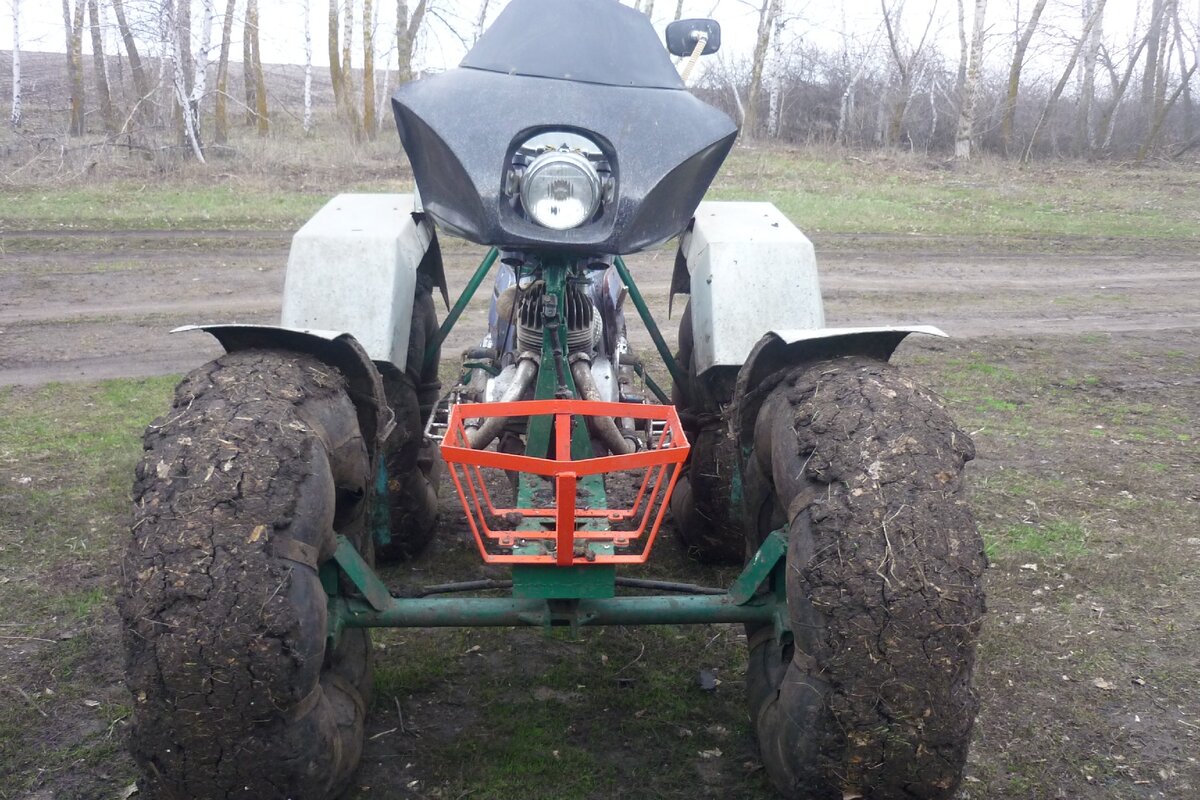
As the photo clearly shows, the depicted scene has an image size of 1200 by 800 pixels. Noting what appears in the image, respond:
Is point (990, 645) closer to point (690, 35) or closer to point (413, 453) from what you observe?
point (413, 453)

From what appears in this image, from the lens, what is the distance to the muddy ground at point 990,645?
11.1 ft

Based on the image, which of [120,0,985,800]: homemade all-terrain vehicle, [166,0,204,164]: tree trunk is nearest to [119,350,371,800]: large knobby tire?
[120,0,985,800]: homemade all-terrain vehicle

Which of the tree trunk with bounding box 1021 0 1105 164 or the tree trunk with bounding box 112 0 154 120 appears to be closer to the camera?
the tree trunk with bounding box 112 0 154 120

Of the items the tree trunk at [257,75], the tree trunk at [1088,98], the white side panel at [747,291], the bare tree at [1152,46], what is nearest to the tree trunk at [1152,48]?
the bare tree at [1152,46]

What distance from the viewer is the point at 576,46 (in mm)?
3605

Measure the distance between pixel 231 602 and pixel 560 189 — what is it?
1378 millimetres

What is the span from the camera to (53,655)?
391cm

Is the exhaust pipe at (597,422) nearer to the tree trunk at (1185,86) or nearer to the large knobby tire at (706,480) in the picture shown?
the large knobby tire at (706,480)

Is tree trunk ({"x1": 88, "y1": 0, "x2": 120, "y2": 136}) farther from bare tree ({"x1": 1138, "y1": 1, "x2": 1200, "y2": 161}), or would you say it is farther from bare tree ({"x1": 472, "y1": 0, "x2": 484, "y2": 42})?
bare tree ({"x1": 1138, "y1": 1, "x2": 1200, "y2": 161})

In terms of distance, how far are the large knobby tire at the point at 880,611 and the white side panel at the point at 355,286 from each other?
163 centimetres

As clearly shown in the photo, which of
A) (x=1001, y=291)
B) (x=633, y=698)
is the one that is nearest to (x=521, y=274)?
(x=633, y=698)

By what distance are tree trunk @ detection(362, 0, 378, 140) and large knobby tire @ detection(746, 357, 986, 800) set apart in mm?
22305

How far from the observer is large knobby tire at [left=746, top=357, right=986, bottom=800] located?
256 centimetres

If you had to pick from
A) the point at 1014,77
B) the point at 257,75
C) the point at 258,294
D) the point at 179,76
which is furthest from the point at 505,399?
the point at 257,75
